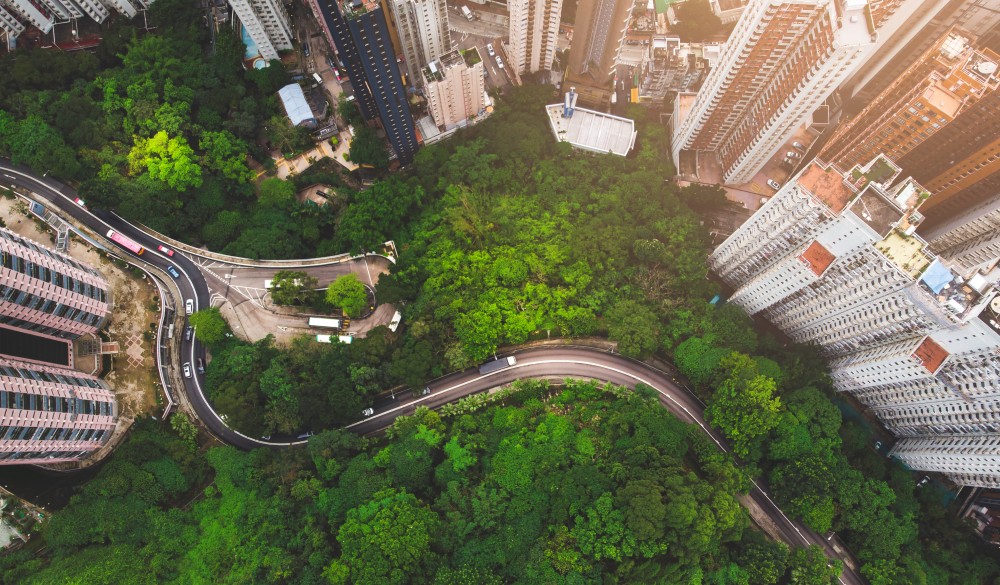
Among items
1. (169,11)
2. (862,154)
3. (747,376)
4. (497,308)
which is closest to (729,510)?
(747,376)

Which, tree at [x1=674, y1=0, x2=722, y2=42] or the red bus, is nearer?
the red bus

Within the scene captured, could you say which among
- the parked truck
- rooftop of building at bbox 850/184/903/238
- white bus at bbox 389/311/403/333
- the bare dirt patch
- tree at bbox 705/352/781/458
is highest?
rooftop of building at bbox 850/184/903/238

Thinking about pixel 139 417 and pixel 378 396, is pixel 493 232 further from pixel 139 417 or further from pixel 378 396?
pixel 139 417

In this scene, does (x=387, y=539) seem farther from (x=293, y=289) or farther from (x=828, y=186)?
(x=828, y=186)

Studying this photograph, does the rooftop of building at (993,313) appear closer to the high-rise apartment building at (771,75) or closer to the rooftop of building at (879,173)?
the rooftop of building at (879,173)

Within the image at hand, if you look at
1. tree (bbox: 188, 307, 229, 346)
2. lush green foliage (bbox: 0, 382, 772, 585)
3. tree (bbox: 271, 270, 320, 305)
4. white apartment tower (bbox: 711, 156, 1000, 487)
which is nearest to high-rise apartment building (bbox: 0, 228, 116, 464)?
lush green foliage (bbox: 0, 382, 772, 585)

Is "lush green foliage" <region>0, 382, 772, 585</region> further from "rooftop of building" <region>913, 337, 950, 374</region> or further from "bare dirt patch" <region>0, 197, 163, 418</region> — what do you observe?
"rooftop of building" <region>913, 337, 950, 374</region>

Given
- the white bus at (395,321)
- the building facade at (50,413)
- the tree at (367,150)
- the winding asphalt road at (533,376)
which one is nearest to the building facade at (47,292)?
the building facade at (50,413)
